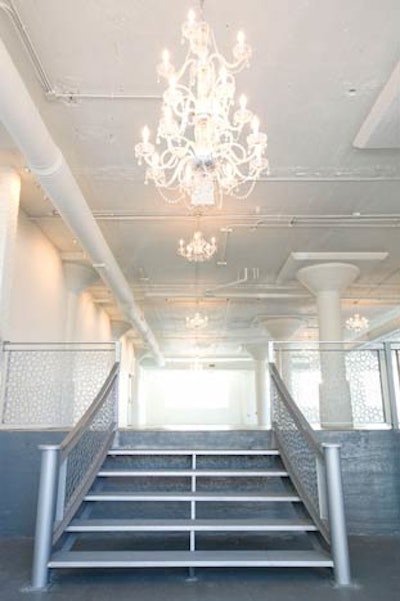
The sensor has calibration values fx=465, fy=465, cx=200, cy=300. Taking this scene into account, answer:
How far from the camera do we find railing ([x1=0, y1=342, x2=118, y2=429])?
548cm

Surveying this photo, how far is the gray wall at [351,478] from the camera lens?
4.78m

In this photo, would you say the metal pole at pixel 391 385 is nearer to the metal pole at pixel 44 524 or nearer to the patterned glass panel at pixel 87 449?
the patterned glass panel at pixel 87 449

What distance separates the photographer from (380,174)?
19.5ft

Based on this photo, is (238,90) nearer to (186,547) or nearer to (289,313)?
(186,547)

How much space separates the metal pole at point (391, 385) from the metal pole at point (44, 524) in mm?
3820

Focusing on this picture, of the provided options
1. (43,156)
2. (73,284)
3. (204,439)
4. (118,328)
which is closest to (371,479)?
(204,439)

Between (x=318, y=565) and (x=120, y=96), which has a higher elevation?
(x=120, y=96)

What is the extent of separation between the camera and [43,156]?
439 centimetres

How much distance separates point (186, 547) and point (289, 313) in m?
10.3

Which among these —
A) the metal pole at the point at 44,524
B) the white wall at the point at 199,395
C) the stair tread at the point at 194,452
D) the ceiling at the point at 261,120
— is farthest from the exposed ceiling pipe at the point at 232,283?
the white wall at the point at 199,395

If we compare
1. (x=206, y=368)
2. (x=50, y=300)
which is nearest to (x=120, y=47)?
(x=50, y=300)

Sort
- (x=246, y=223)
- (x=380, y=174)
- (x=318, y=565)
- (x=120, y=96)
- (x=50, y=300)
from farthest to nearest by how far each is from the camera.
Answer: (x=50, y=300) < (x=246, y=223) < (x=380, y=174) < (x=120, y=96) < (x=318, y=565)

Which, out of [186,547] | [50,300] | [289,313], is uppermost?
[289,313]

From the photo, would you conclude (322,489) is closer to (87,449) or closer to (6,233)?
(87,449)
